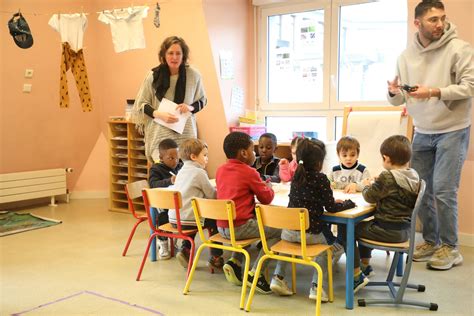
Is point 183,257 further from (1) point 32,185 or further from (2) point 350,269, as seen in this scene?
(1) point 32,185

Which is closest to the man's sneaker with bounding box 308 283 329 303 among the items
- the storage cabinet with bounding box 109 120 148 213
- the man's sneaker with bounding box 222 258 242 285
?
the man's sneaker with bounding box 222 258 242 285

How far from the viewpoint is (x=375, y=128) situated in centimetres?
404

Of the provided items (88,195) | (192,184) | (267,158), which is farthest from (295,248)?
(88,195)

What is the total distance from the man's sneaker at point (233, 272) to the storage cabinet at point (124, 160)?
228 centimetres

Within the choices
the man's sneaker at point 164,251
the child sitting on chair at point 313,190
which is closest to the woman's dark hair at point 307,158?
the child sitting on chair at point 313,190

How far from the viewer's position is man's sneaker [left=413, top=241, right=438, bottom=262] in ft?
11.7

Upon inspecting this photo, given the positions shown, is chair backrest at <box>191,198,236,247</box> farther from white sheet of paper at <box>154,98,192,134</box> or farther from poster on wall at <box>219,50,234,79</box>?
poster on wall at <box>219,50,234,79</box>

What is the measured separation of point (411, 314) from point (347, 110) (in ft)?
6.63

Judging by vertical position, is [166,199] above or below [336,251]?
above

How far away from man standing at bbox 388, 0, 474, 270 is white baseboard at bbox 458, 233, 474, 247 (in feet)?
1.74

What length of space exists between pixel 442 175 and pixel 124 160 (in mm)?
3353

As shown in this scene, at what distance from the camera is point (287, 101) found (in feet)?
17.1

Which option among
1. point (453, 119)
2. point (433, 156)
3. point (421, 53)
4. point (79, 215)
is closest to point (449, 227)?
point (433, 156)

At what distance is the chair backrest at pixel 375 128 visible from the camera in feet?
13.0
